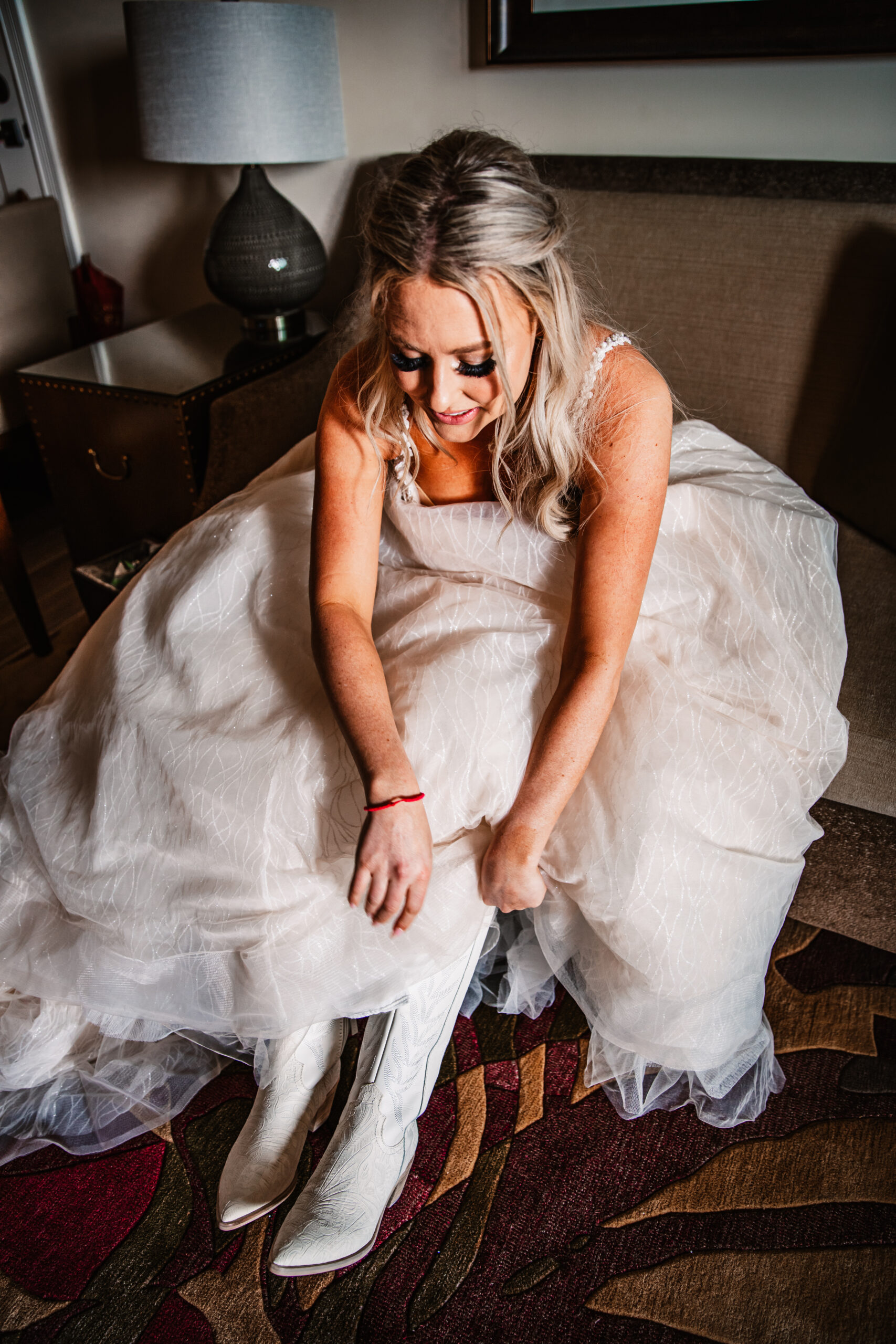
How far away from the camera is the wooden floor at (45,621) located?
1859 millimetres

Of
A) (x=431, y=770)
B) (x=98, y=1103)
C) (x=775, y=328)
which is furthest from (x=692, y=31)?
(x=98, y=1103)

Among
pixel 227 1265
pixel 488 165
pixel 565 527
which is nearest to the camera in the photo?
pixel 488 165

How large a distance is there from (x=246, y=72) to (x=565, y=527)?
47.7 inches

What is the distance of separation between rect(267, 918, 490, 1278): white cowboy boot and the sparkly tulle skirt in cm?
7

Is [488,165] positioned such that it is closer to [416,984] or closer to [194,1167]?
[416,984]

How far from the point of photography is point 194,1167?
103 centimetres

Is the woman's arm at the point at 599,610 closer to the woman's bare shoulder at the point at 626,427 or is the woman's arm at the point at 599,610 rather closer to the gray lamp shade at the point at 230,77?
the woman's bare shoulder at the point at 626,427

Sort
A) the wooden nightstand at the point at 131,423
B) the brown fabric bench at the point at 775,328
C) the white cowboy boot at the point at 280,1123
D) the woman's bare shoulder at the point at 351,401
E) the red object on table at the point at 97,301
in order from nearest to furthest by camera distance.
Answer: the white cowboy boot at the point at 280,1123 → the woman's bare shoulder at the point at 351,401 → the brown fabric bench at the point at 775,328 → the wooden nightstand at the point at 131,423 → the red object on table at the point at 97,301

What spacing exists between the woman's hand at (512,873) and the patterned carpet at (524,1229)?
1.20 ft

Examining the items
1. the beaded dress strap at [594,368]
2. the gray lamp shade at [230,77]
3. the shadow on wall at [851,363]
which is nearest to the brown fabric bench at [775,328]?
the shadow on wall at [851,363]

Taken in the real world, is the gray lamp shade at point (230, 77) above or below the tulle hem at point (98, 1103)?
above

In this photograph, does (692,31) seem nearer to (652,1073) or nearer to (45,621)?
(652,1073)

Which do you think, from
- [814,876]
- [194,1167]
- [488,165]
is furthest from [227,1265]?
[488,165]

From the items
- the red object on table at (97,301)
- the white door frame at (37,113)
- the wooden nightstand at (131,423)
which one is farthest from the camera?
the red object on table at (97,301)
